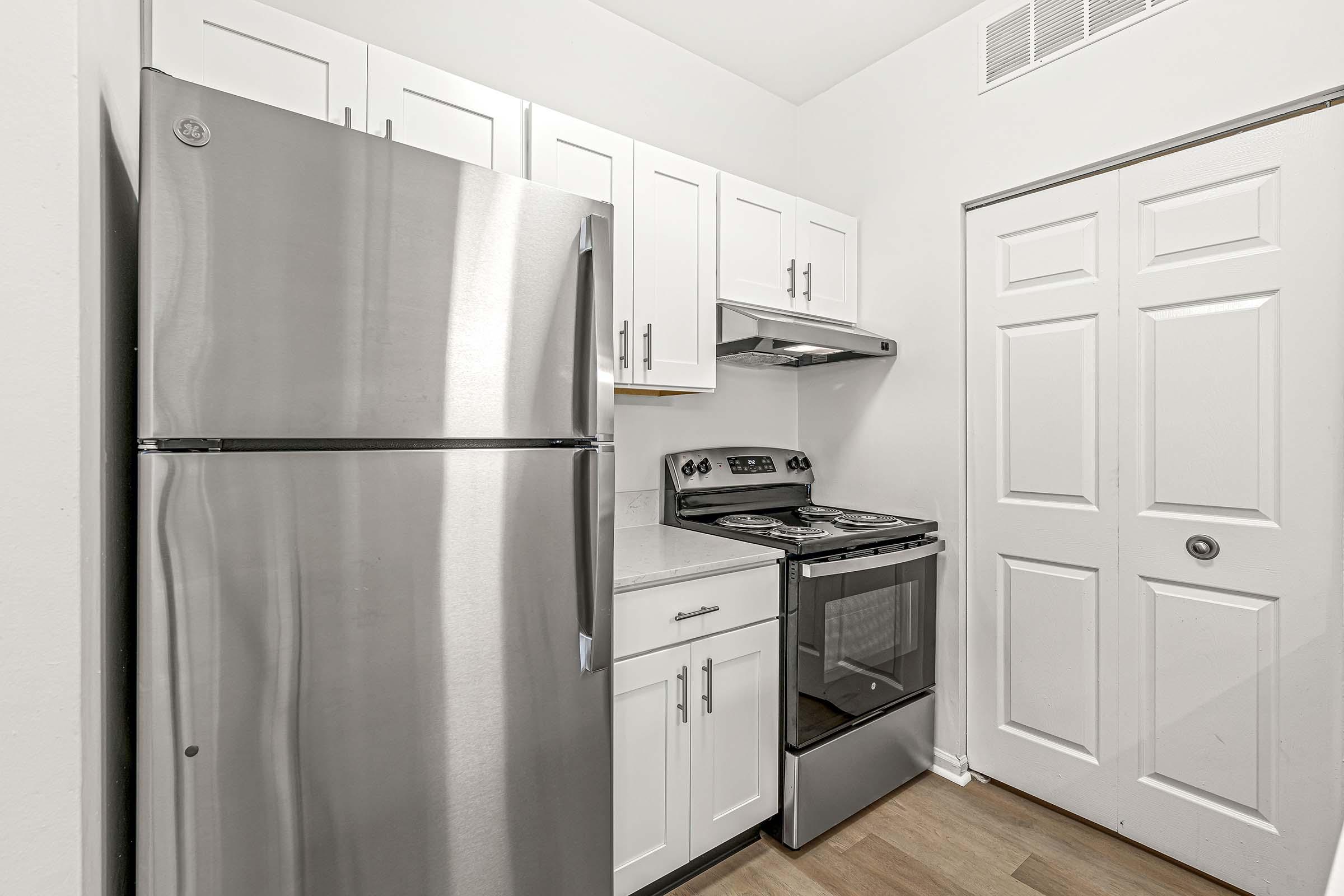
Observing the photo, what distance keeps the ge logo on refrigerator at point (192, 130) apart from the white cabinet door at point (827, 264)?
188 centimetres

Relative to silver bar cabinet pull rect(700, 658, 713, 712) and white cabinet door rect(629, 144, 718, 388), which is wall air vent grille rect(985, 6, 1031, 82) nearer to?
white cabinet door rect(629, 144, 718, 388)

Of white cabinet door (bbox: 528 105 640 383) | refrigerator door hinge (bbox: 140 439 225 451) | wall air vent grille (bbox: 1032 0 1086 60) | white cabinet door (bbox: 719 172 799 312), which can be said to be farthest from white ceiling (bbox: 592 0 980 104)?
refrigerator door hinge (bbox: 140 439 225 451)

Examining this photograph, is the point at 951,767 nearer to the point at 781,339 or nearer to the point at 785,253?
the point at 781,339

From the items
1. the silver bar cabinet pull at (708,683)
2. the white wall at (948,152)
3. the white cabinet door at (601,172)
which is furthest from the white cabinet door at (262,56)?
the white wall at (948,152)

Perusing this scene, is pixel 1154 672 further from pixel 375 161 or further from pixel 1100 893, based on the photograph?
pixel 375 161

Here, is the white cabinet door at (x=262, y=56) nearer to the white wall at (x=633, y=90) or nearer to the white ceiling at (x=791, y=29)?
the white wall at (x=633, y=90)

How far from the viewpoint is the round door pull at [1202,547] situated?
1.71 metres

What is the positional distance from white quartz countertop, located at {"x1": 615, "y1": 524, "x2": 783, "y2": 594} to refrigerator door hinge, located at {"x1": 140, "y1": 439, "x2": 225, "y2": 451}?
885mm

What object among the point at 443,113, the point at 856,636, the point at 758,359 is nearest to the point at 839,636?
the point at 856,636

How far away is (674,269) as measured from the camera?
2.01 meters

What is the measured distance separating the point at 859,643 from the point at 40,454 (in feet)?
6.47

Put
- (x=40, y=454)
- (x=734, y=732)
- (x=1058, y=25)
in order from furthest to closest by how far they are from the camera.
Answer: (x=1058, y=25) < (x=734, y=732) < (x=40, y=454)

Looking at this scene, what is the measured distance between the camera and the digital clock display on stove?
252cm

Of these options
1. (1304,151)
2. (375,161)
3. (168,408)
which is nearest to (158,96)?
(375,161)
